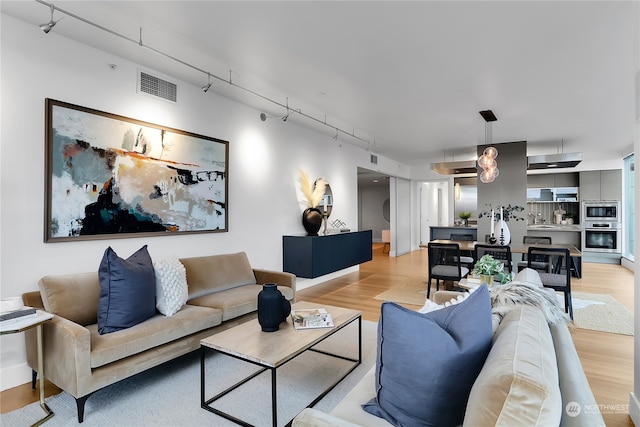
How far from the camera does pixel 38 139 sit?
268cm

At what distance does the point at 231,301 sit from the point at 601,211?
935 cm

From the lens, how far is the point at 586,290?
5.57m

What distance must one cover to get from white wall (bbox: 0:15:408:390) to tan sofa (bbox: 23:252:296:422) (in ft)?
0.97

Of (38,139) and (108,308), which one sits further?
(38,139)

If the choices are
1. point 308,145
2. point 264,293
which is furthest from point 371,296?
point 264,293

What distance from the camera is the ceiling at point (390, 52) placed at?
99.3 inches

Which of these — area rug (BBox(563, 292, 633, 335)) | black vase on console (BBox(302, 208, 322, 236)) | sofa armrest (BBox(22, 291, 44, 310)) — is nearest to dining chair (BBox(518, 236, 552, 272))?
area rug (BBox(563, 292, 633, 335))

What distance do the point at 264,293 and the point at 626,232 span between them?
962 centimetres

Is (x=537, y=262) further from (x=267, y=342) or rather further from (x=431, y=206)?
(x=431, y=206)

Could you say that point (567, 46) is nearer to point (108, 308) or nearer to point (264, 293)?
point (264, 293)

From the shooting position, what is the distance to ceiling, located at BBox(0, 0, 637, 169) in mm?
2521

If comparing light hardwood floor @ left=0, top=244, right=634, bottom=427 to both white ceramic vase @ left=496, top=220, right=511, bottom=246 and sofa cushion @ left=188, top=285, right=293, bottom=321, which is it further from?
white ceramic vase @ left=496, top=220, right=511, bottom=246

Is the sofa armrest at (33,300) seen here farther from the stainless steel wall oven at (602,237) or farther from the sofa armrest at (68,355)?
the stainless steel wall oven at (602,237)

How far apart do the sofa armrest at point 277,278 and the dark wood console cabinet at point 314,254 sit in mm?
1037
